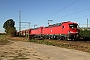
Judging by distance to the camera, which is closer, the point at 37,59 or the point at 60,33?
the point at 37,59

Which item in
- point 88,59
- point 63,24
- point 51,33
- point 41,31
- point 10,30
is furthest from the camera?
point 10,30

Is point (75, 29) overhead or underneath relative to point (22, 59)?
overhead

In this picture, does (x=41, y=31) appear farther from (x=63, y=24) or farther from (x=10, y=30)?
(x=10, y=30)

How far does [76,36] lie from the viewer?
115 ft

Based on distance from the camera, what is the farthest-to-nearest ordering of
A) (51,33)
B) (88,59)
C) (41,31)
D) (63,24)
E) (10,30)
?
(10,30), (41,31), (51,33), (63,24), (88,59)

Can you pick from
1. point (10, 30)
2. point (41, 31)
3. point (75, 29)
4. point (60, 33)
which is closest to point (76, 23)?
point (75, 29)

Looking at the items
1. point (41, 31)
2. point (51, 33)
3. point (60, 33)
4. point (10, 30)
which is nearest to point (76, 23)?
point (60, 33)

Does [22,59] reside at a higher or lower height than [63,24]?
lower

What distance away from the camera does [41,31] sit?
5634 centimetres

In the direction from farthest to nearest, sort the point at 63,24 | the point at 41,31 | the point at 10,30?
1. the point at 10,30
2. the point at 41,31
3. the point at 63,24

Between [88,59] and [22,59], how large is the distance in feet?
16.1

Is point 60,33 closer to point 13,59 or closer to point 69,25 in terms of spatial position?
point 69,25

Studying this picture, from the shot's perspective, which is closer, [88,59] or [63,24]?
[88,59]

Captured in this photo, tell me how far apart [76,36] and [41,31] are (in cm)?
2218
